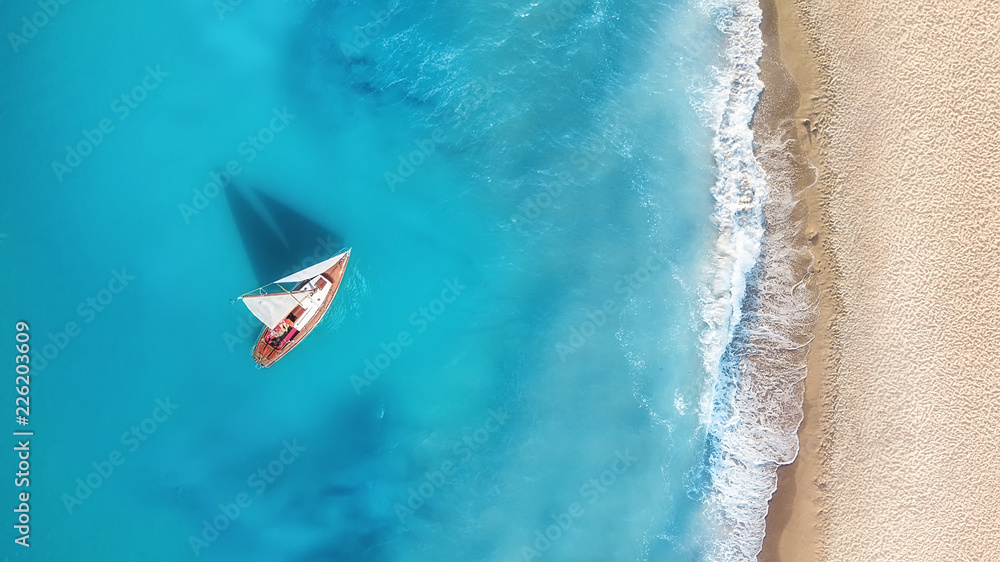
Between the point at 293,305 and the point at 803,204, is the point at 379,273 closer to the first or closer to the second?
the point at 293,305

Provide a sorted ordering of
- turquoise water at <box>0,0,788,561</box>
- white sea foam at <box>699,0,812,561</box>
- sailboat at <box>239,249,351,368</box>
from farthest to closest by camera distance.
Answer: turquoise water at <box>0,0,788,561</box>, white sea foam at <box>699,0,812,561</box>, sailboat at <box>239,249,351,368</box>

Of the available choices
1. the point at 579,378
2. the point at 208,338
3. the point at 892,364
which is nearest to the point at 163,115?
the point at 208,338

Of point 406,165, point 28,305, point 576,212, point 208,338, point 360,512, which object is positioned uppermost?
point 406,165

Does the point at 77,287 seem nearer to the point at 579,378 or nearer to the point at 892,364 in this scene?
the point at 579,378

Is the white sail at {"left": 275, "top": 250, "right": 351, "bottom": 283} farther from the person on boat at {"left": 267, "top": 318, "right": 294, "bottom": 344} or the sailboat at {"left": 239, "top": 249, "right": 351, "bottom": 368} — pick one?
the person on boat at {"left": 267, "top": 318, "right": 294, "bottom": 344}

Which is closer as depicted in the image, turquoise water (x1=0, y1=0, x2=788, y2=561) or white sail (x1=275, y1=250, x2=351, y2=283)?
white sail (x1=275, y1=250, x2=351, y2=283)

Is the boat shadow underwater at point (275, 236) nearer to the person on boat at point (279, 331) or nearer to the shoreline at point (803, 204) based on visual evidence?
the person on boat at point (279, 331)

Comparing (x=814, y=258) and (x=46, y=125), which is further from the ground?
(x=46, y=125)

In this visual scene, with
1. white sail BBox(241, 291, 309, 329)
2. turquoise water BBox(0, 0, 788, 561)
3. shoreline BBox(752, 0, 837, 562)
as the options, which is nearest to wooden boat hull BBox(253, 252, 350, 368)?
white sail BBox(241, 291, 309, 329)
